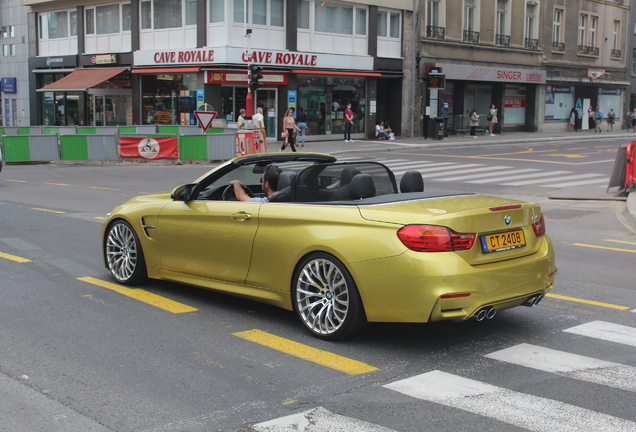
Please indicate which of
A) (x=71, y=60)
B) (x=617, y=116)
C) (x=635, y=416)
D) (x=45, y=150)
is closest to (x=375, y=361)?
(x=635, y=416)

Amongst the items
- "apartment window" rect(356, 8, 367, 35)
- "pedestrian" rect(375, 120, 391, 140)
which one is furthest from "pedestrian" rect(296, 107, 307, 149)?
"apartment window" rect(356, 8, 367, 35)

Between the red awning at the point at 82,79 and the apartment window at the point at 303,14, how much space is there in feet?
29.7

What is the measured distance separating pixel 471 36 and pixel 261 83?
51.5 feet

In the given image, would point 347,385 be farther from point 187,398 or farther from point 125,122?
point 125,122

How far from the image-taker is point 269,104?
3372 cm

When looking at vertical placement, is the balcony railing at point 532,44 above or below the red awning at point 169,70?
above

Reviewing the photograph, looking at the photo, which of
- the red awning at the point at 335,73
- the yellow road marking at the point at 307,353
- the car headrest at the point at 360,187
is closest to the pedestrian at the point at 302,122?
the red awning at the point at 335,73

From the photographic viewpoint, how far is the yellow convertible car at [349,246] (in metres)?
4.84

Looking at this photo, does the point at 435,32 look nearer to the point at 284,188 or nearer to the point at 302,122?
the point at 302,122

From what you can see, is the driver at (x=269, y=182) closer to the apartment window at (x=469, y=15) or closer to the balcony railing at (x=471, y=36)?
the balcony railing at (x=471, y=36)

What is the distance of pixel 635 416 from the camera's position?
3.92 meters

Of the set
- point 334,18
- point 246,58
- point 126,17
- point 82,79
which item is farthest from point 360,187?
point 82,79

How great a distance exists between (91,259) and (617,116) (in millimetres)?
52867

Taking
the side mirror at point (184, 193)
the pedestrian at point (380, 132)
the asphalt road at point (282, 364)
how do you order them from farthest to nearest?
the pedestrian at point (380, 132) → the side mirror at point (184, 193) → the asphalt road at point (282, 364)
